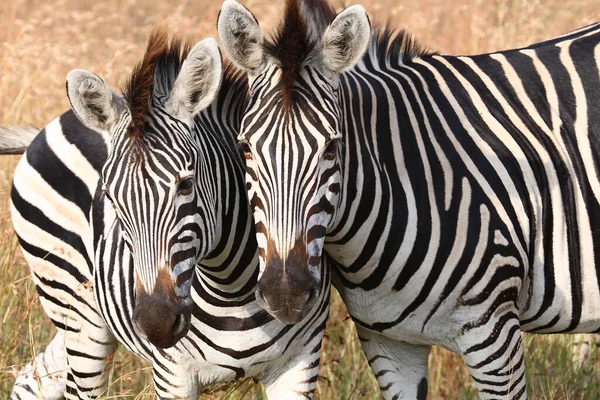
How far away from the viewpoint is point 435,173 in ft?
14.8

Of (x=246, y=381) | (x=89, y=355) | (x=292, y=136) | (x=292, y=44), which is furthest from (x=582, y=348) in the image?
(x=292, y=44)

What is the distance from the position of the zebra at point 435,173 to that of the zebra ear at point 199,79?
0.43 ft

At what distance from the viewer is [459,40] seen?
8.81m

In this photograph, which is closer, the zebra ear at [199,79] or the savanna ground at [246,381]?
the zebra ear at [199,79]

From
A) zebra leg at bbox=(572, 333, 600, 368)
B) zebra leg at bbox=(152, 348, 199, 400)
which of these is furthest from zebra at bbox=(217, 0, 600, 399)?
zebra leg at bbox=(572, 333, 600, 368)

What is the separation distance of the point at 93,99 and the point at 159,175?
500 millimetres

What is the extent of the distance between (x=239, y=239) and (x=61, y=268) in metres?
1.42

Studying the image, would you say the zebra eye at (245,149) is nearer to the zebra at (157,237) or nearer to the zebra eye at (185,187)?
the zebra at (157,237)

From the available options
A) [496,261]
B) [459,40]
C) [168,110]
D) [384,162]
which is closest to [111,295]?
[168,110]

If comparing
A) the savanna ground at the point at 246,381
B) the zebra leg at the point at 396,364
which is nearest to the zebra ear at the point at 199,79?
the savanna ground at the point at 246,381

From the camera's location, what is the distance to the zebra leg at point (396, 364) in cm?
500

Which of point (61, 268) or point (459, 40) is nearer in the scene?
point (61, 268)

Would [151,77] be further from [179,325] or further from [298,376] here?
[298,376]

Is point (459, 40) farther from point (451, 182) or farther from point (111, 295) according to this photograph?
point (111, 295)
